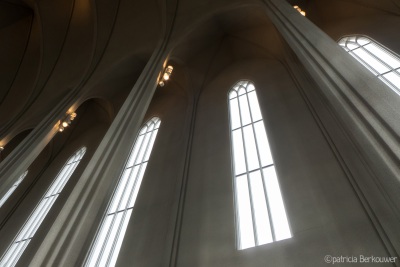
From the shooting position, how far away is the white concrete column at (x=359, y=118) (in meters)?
2.61

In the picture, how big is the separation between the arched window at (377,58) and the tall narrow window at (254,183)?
9.39 feet

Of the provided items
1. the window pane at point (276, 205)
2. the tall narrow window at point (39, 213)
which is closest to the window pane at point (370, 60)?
the window pane at point (276, 205)

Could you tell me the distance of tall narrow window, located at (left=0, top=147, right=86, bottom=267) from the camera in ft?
25.8

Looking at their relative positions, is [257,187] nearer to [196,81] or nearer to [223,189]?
[223,189]

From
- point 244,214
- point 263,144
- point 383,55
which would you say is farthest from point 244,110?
point 383,55

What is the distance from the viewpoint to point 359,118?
296 cm

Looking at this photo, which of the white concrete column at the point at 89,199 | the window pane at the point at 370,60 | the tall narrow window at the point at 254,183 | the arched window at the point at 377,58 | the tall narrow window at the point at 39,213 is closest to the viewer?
the white concrete column at the point at 89,199

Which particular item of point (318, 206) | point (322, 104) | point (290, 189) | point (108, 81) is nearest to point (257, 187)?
point (290, 189)

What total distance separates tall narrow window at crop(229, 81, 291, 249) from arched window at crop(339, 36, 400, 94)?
2861 mm

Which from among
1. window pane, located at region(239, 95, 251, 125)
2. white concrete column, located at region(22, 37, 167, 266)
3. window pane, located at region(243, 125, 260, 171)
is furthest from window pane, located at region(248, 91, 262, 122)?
white concrete column, located at region(22, 37, 167, 266)

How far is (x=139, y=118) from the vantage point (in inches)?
239

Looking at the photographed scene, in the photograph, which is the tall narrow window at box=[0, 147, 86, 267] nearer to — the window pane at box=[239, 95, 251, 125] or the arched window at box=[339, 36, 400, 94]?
the window pane at box=[239, 95, 251, 125]

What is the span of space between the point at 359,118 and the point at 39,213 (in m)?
9.38

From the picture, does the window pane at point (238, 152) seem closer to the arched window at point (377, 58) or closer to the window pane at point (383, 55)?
the arched window at point (377, 58)
